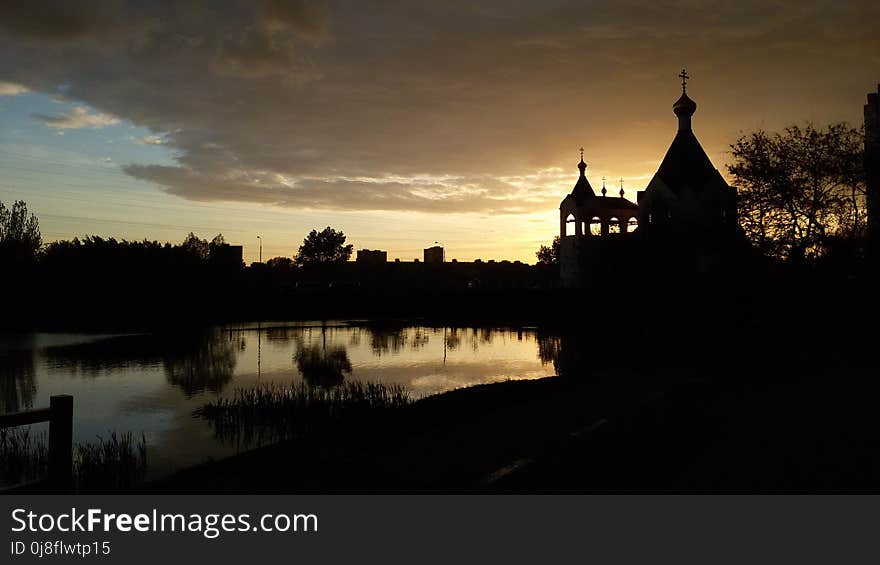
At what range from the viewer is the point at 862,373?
19094 millimetres

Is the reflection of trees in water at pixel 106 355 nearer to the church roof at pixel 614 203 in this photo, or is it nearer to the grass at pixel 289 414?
the grass at pixel 289 414

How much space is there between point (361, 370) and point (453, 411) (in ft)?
67.3

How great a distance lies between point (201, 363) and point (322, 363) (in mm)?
6824

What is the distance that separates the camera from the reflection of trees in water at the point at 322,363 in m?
32.6

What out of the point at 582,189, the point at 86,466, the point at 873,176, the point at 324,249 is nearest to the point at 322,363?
the point at 86,466

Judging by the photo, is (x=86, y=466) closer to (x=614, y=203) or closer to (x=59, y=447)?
(x=59, y=447)

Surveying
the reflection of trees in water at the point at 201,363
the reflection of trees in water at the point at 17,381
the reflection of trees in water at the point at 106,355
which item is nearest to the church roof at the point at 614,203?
the reflection of trees in water at the point at 201,363

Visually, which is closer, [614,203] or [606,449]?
[606,449]

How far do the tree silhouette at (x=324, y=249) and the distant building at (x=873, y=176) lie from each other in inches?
5455

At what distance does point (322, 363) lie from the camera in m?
40.0

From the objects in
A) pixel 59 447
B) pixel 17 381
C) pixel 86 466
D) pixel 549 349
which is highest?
pixel 59 447

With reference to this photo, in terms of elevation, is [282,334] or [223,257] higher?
[223,257]
